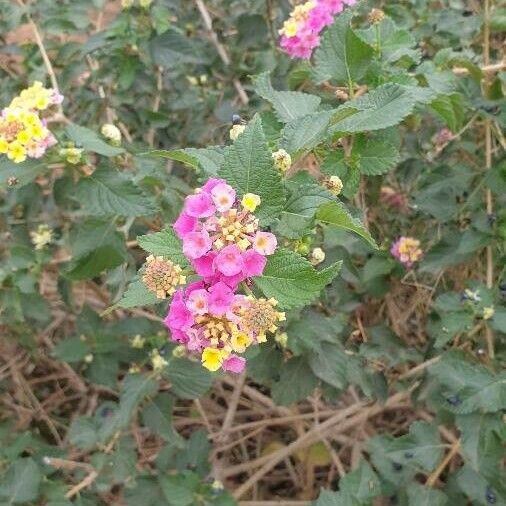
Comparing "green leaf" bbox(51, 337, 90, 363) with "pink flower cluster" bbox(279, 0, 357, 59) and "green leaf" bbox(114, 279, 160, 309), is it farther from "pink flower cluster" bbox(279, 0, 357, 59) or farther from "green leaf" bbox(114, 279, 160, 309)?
"green leaf" bbox(114, 279, 160, 309)

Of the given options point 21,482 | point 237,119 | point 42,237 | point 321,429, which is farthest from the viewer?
point 321,429

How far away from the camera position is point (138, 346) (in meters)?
1.72

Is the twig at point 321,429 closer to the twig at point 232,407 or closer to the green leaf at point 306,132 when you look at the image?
the twig at point 232,407

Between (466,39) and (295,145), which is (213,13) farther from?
(295,145)

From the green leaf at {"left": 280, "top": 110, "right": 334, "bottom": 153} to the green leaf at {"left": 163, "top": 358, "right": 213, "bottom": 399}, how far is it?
2.33 feet

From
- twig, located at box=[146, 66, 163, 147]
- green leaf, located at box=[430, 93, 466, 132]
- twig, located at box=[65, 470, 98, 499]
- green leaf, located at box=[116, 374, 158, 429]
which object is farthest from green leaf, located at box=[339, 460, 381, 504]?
twig, located at box=[146, 66, 163, 147]

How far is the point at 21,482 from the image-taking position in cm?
153

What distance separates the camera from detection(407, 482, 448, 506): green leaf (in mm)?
1409

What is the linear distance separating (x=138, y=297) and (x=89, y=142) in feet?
1.47

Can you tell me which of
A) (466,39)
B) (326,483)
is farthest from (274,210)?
(326,483)

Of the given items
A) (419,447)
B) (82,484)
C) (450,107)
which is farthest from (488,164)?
(82,484)

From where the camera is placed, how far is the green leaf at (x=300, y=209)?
2.90 ft

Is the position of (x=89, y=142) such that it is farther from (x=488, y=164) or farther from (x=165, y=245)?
(x=488, y=164)

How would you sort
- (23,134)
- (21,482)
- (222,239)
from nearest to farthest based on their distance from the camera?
(222,239), (23,134), (21,482)
